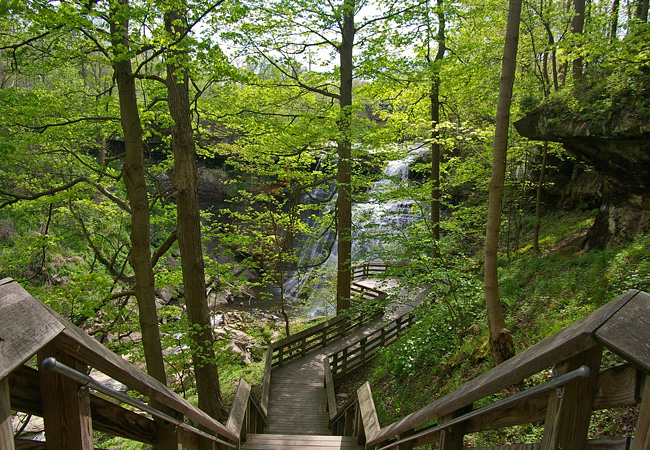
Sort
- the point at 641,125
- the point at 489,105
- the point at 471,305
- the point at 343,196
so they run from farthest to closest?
1. the point at 489,105
2. the point at 343,196
3. the point at 471,305
4. the point at 641,125

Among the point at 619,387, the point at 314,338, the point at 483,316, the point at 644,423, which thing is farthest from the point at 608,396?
the point at 314,338

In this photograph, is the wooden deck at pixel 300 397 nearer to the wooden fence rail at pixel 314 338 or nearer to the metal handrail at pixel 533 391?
the wooden fence rail at pixel 314 338

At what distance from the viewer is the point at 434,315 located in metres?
7.91

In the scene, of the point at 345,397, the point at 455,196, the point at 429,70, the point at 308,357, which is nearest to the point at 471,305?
the point at 345,397

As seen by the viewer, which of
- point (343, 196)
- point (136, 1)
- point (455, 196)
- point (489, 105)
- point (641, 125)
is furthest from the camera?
point (455, 196)

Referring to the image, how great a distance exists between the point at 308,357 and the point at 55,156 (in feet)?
29.1

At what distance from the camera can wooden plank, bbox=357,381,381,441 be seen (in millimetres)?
3873

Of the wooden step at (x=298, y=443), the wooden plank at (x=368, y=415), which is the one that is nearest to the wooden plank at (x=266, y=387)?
the wooden step at (x=298, y=443)

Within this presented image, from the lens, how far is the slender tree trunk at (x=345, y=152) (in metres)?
9.34

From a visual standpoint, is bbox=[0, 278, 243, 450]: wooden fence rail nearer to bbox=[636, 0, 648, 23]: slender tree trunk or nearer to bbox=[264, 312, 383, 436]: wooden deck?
bbox=[264, 312, 383, 436]: wooden deck

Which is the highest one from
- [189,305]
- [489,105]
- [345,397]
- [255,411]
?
[489,105]

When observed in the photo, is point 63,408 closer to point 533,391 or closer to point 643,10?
point 533,391

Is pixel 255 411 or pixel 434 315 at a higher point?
pixel 434 315

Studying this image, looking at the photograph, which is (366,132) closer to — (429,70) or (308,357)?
(429,70)
